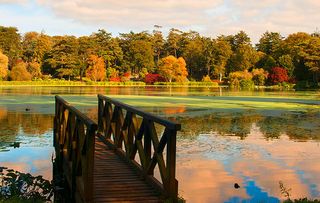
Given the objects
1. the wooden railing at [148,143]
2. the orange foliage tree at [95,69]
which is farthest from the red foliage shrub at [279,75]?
the wooden railing at [148,143]

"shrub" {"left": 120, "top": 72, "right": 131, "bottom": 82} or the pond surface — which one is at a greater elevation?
"shrub" {"left": 120, "top": 72, "right": 131, "bottom": 82}

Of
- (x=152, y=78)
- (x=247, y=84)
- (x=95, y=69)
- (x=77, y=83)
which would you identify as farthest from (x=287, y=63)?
(x=77, y=83)

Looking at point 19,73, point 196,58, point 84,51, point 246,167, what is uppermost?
point 84,51

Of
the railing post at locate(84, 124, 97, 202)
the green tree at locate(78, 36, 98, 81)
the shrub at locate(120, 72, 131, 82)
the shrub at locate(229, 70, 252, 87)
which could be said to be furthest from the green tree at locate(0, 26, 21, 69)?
the railing post at locate(84, 124, 97, 202)

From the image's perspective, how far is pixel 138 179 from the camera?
7051 millimetres

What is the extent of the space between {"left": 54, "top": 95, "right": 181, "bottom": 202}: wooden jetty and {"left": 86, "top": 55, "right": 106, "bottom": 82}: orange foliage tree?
2977 inches

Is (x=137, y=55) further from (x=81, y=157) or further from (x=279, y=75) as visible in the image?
(x=81, y=157)

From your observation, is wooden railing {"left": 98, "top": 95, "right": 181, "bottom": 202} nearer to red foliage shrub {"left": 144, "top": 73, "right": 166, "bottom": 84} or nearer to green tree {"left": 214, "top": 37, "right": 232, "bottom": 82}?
red foliage shrub {"left": 144, "top": 73, "right": 166, "bottom": 84}

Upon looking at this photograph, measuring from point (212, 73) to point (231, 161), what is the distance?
81.4 meters

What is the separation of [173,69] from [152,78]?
5915mm

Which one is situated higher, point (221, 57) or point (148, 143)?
point (221, 57)

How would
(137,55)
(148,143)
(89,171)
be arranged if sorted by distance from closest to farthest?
1. (89,171)
2. (148,143)
3. (137,55)

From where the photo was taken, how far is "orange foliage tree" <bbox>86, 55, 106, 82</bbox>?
84.1 meters

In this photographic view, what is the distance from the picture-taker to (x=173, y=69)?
86.5 metres
